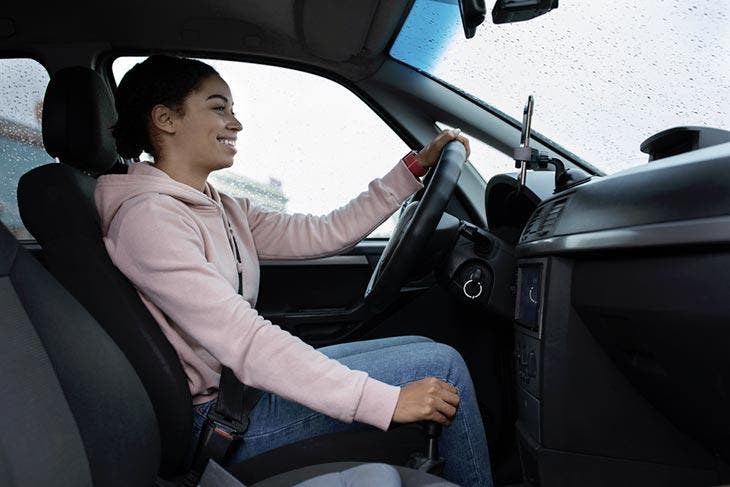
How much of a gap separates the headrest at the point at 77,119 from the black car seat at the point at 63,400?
468 mm

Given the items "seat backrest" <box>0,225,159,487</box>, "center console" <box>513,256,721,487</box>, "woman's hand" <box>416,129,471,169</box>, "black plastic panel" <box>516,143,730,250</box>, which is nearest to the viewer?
"seat backrest" <box>0,225,159,487</box>

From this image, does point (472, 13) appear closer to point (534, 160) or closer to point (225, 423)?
point (534, 160)

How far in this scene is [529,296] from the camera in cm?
135

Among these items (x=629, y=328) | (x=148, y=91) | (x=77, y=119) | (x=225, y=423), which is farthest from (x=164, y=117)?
(x=629, y=328)

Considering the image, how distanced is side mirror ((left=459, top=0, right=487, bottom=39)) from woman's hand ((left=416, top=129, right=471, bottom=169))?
407mm

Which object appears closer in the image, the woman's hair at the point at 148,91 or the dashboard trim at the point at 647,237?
the dashboard trim at the point at 647,237

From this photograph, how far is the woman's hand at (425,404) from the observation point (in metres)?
0.96

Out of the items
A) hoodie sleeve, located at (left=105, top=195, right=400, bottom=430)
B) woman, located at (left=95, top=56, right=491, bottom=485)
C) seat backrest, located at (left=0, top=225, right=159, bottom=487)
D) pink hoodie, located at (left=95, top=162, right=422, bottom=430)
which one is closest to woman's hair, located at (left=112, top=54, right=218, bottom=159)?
woman, located at (left=95, top=56, right=491, bottom=485)

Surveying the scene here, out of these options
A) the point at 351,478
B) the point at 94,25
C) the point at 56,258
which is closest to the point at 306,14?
Answer: the point at 94,25

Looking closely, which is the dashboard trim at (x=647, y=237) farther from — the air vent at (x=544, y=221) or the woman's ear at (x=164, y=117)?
the woman's ear at (x=164, y=117)

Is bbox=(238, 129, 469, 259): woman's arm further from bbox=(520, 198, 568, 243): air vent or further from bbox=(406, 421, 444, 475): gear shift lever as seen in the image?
bbox=(406, 421, 444, 475): gear shift lever

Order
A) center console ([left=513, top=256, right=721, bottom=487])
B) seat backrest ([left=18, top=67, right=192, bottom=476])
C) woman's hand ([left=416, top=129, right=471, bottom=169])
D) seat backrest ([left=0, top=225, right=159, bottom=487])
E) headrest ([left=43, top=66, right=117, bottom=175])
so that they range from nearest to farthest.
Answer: seat backrest ([left=0, top=225, right=159, bottom=487]), seat backrest ([left=18, top=67, right=192, bottom=476]), center console ([left=513, top=256, right=721, bottom=487]), headrest ([left=43, top=66, right=117, bottom=175]), woman's hand ([left=416, top=129, right=471, bottom=169])

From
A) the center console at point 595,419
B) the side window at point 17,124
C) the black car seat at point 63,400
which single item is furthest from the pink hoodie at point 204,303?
the side window at point 17,124

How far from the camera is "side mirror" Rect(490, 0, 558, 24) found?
967 mm
